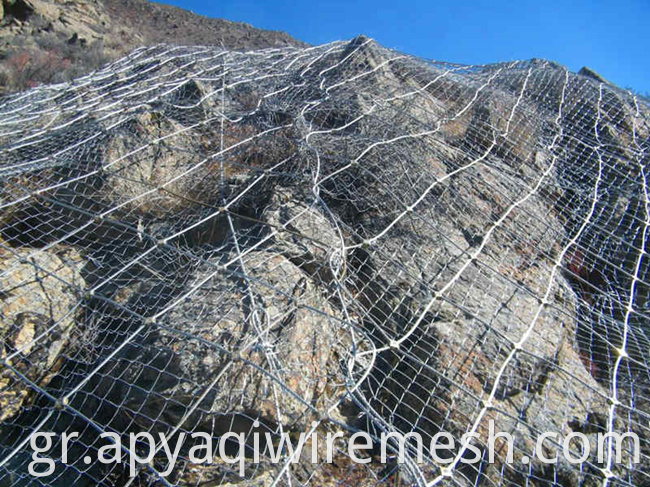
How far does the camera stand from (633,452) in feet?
3.78

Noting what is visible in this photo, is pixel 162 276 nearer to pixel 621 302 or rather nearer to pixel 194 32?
pixel 621 302

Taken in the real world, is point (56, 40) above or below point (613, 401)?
above

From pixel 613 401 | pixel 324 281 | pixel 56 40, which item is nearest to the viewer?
pixel 613 401

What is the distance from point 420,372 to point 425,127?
1.27 meters

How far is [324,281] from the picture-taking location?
1.39 metres

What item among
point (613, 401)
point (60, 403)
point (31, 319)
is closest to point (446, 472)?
point (613, 401)

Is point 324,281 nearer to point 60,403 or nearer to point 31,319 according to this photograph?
point 60,403

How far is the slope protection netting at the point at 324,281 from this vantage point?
41.8 inches

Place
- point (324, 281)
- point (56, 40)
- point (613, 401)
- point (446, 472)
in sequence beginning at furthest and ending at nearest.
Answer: point (56, 40)
point (324, 281)
point (613, 401)
point (446, 472)

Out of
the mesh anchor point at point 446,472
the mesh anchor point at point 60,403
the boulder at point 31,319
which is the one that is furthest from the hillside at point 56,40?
the mesh anchor point at point 446,472

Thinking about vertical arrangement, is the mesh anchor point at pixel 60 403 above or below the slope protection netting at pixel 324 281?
below

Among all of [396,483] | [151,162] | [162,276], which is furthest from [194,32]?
[396,483]

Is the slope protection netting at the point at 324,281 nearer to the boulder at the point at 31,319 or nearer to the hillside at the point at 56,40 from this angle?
the boulder at the point at 31,319

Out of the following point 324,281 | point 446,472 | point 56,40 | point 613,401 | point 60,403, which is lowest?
point 60,403
